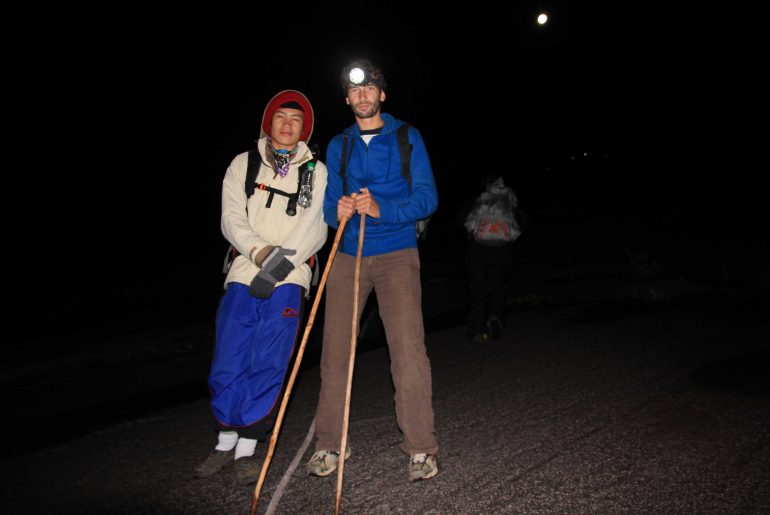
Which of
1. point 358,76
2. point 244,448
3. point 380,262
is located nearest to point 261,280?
point 380,262

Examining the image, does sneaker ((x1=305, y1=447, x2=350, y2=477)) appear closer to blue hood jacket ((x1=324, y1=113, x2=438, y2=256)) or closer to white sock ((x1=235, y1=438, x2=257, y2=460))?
white sock ((x1=235, y1=438, x2=257, y2=460))

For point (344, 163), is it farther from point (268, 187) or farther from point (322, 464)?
point (322, 464)

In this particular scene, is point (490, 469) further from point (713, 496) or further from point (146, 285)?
point (146, 285)

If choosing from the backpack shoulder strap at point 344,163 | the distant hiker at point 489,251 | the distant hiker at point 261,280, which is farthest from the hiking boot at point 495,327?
the backpack shoulder strap at point 344,163

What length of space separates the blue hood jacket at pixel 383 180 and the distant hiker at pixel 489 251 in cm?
358

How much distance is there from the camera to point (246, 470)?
361cm

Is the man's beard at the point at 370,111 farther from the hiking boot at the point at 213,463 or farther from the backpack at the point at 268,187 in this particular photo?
the hiking boot at the point at 213,463

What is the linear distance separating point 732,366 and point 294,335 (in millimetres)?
3948

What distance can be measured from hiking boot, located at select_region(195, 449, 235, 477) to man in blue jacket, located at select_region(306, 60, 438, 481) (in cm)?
55

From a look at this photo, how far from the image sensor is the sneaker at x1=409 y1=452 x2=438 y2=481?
11.3 feet

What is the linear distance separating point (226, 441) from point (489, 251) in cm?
414

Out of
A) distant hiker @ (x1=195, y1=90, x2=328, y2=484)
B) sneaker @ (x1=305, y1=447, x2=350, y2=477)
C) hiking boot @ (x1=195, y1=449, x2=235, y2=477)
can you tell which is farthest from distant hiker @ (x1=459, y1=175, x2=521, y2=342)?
hiking boot @ (x1=195, y1=449, x2=235, y2=477)

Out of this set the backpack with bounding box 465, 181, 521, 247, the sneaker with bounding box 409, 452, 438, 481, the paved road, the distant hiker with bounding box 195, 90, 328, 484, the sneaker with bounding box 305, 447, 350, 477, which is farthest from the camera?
the backpack with bounding box 465, 181, 521, 247

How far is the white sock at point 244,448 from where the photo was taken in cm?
372
